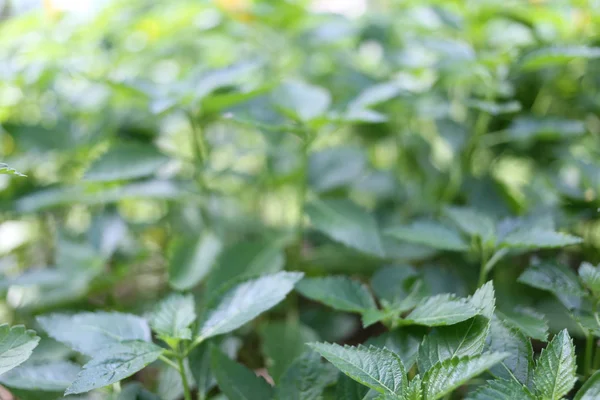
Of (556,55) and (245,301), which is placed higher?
(556,55)

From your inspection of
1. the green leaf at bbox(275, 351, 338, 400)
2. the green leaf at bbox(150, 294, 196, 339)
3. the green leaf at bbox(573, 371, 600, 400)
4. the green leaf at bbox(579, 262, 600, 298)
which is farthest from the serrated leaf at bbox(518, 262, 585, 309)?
the green leaf at bbox(150, 294, 196, 339)

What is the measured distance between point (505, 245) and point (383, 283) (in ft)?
0.50

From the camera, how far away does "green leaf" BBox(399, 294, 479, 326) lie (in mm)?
390

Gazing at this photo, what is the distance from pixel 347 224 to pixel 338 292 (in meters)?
0.14

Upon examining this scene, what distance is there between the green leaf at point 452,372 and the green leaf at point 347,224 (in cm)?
22

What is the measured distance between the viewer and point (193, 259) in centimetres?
64

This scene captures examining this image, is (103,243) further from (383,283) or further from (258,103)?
(383,283)

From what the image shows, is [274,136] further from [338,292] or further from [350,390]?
[350,390]

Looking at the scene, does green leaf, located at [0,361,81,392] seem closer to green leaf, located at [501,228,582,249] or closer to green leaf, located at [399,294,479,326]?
green leaf, located at [399,294,479,326]

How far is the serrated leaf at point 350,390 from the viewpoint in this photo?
0.42 metres

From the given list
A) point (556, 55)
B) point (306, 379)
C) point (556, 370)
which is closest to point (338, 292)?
point (306, 379)

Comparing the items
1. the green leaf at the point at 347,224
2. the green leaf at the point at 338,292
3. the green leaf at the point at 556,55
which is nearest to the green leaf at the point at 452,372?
the green leaf at the point at 338,292

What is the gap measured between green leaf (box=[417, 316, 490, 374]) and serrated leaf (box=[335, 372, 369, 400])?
0.21ft

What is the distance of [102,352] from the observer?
0.41 metres
